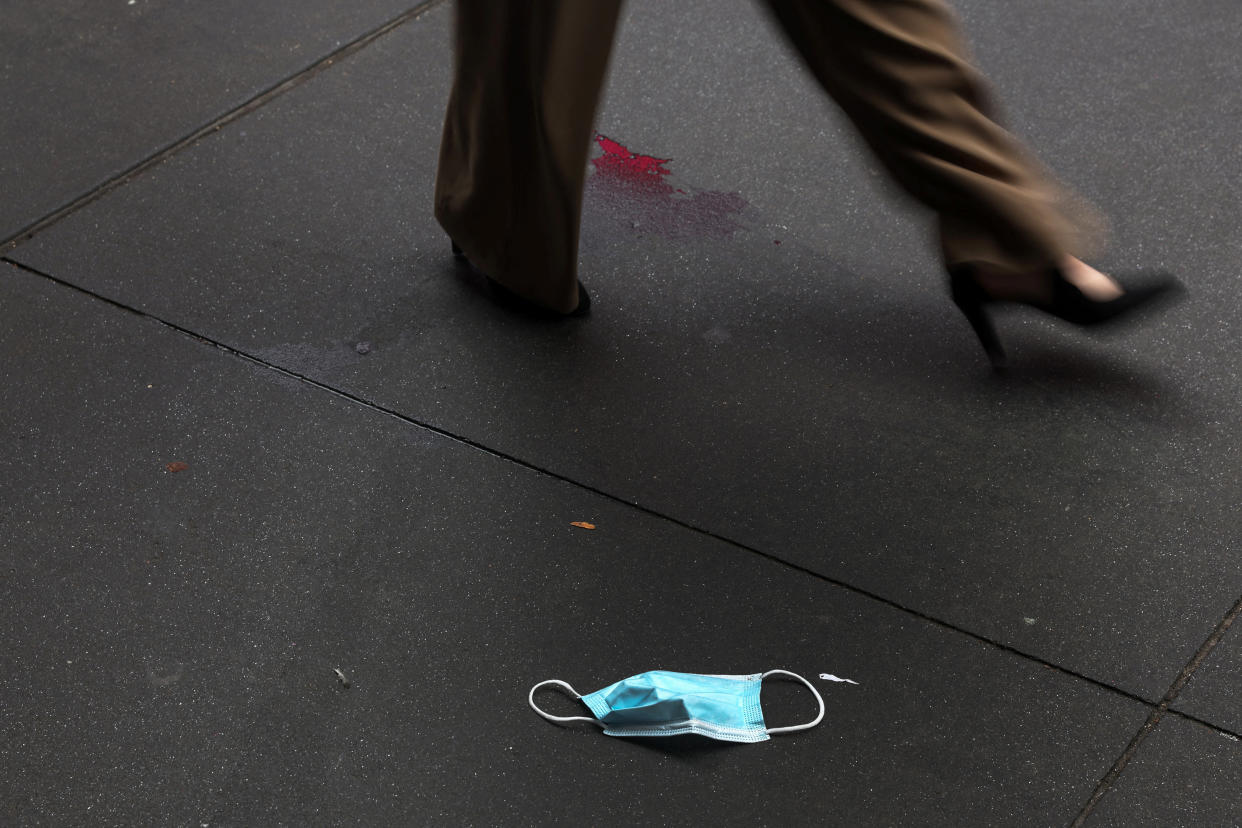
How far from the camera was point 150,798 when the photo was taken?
7.02 feet

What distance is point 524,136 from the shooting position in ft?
9.63

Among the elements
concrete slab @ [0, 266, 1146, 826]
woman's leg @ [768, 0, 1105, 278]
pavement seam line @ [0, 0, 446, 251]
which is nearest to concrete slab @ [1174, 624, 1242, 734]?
concrete slab @ [0, 266, 1146, 826]

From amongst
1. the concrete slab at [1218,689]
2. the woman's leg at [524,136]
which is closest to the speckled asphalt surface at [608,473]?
the concrete slab at [1218,689]

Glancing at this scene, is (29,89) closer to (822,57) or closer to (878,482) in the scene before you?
(822,57)

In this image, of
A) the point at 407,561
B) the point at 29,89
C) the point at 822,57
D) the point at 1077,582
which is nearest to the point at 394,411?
the point at 407,561

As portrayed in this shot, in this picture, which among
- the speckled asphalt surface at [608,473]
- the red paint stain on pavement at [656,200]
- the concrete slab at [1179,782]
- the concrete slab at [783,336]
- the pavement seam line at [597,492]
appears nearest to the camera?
the concrete slab at [1179,782]

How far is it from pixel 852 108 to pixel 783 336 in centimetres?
58

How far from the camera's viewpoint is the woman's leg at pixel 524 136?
8.98ft

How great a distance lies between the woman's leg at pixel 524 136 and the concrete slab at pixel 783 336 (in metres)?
0.15

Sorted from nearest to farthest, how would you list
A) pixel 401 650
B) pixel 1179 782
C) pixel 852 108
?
pixel 1179 782
pixel 401 650
pixel 852 108

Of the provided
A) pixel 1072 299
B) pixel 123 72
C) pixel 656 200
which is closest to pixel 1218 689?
pixel 1072 299

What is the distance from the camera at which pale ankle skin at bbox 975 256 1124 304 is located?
8.96ft

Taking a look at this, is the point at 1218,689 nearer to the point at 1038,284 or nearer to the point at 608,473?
the point at 1038,284

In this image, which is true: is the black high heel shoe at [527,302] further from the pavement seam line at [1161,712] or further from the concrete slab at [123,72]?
the pavement seam line at [1161,712]
